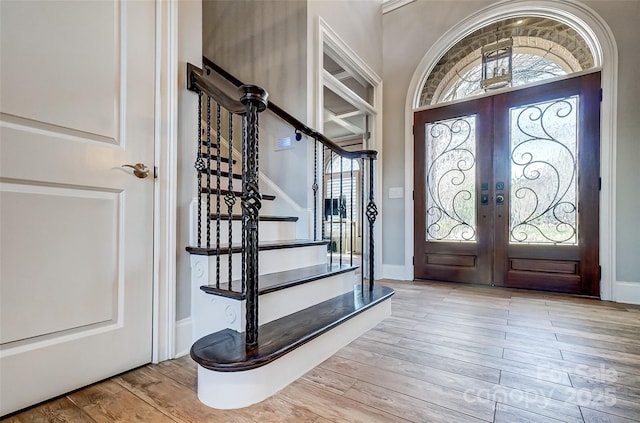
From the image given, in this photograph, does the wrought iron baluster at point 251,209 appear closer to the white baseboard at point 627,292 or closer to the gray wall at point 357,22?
A: the gray wall at point 357,22

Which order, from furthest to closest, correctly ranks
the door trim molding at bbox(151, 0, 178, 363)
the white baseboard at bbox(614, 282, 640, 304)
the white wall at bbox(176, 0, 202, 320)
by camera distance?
the white baseboard at bbox(614, 282, 640, 304), the white wall at bbox(176, 0, 202, 320), the door trim molding at bbox(151, 0, 178, 363)

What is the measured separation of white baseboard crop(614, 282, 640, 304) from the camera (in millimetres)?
2582

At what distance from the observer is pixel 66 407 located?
1.13 meters

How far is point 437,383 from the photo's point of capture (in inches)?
Answer: 51.2

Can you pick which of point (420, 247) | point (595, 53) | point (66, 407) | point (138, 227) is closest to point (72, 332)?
point (66, 407)

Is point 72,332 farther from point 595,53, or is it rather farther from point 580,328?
point 595,53

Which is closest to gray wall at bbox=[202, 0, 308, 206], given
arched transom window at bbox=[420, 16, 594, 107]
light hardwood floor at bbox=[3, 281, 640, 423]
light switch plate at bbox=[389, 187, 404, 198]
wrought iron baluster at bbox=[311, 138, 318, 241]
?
wrought iron baluster at bbox=[311, 138, 318, 241]

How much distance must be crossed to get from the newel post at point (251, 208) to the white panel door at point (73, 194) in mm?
576

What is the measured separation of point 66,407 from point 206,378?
0.52 metres

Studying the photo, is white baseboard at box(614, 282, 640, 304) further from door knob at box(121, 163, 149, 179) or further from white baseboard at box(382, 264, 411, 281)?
door knob at box(121, 163, 149, 179)

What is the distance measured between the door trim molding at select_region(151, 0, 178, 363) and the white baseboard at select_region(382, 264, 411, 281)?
272cm

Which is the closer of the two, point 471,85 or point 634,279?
point 634,279

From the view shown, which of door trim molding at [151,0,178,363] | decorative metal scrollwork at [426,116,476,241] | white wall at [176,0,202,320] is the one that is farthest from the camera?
decorative metal scrollwork at [426,116,476,241]

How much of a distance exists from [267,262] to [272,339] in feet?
2.01
